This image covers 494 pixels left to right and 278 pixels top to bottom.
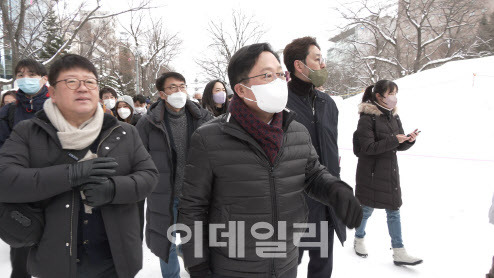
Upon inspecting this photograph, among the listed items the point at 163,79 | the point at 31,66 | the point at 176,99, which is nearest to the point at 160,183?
the point at 176,99

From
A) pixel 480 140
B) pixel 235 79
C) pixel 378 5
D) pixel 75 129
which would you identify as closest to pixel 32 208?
pixel 75 129

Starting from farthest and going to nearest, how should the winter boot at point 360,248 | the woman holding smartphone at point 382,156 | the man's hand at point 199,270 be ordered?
the winter boot at point 360,248 < the woman holding smartphone at point 382,156 < the man's hand at point 199,270

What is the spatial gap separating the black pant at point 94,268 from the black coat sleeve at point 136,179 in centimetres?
40

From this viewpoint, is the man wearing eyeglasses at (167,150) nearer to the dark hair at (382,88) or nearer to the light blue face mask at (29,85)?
the light blue face mask at (29,85)

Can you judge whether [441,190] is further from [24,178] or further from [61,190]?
[24,178]

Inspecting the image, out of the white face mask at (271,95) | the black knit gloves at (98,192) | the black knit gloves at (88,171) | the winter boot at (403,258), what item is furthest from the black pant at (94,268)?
the winter boot at (403,258)

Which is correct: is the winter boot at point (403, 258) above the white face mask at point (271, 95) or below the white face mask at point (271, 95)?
below

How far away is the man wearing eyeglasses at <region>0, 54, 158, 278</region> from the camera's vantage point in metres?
1.50

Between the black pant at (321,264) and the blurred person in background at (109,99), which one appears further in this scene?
the blurred person in background at (109,99)

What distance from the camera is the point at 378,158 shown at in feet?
11.7

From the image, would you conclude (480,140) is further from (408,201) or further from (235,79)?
(235,79)

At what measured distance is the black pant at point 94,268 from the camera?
1688 millimetres

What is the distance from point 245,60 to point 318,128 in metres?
1.08

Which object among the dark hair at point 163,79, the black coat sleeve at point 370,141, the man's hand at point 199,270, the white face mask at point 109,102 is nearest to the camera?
the man's hand at point 199,270
